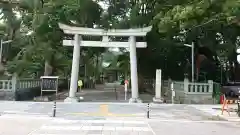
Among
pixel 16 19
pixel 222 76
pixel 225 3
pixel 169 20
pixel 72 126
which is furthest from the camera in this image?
pixel 222 76

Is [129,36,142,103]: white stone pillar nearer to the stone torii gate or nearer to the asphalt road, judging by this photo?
the stone torii gate

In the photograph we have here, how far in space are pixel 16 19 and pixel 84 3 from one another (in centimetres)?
773

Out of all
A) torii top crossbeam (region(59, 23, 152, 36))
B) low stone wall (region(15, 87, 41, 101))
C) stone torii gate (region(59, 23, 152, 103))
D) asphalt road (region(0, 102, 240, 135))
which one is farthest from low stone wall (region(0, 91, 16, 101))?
asphalt road (region(0, 102, 240, 135))

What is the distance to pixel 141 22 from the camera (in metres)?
31.0

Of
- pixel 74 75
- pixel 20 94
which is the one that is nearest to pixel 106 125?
pixel 74 75

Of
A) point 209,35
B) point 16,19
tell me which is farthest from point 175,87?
point 16,19

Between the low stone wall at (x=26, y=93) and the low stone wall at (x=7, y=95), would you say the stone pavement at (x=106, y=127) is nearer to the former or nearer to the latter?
the low stone wall at (x=7, y=95)

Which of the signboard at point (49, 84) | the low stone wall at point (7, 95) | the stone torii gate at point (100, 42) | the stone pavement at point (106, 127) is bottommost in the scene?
the stone pavement at point (106, 127)

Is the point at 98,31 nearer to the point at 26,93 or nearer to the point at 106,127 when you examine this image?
the point at 26,93

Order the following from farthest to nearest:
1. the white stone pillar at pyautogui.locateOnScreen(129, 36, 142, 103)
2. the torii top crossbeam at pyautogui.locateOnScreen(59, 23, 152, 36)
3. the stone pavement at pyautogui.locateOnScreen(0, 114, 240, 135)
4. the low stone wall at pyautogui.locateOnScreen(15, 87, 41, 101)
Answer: the low stone wall at pyautogui.locateOnScreen(15, 87, 41, 101)
the torii top crossbeam at pyautogui.locateOnScreen(59, 23, 152, 36)
the white stone pillar at pyautogui.locateOnScreen(129, 36, 142, 103)
the stone pavement at pyautogui.locateOnScreen(0, 114, 240, 135)

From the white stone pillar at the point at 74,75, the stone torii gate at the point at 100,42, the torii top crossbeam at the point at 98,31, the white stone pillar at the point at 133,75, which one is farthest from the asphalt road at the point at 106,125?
the torii top crossbeam at the point at 98,31

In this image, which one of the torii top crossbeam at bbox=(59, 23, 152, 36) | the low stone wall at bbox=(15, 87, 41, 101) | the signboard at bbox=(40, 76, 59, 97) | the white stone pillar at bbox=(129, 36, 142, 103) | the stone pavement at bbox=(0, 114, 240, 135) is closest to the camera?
the stone pavement at bbox=(0, 114, 240, 135)

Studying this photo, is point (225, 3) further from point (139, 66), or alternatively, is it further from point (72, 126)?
point (139, 66)

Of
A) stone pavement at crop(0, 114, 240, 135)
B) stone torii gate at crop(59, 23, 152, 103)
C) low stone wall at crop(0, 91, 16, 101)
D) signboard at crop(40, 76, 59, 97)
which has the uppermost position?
stone torii gate at crop(59, 23, 152, 103)
